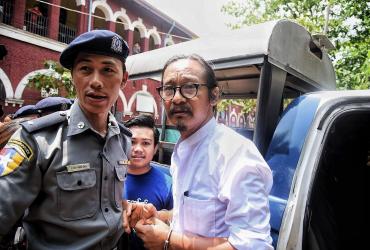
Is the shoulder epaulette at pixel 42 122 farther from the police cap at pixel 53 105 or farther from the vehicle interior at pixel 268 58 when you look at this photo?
the vehicle interior at pixel 268 58

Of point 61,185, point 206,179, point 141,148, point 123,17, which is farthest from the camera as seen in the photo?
point 123,17

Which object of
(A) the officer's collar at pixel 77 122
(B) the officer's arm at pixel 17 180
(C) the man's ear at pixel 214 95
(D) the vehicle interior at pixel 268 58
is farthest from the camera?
(D) the vehicle interior at pixel 268 58

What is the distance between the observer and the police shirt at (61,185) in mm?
1221

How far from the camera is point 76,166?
1395 mm

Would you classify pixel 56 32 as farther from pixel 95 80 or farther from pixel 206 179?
pixel 206 179

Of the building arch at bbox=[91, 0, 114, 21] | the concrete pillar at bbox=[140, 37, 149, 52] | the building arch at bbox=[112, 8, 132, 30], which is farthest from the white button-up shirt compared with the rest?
the concrete pillar at bbox=[140, 37, 149, 52]

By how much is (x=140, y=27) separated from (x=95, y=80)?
14963 mm

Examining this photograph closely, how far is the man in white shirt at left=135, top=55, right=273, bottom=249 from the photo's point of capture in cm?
126

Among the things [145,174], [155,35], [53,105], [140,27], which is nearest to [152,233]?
[145,174]

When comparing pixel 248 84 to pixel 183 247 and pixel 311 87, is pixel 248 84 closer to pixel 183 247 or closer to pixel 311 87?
pixel 311 87

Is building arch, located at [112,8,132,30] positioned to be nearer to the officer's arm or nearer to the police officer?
the police officer

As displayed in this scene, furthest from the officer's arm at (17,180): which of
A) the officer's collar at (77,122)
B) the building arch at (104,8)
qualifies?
the building arch at (104,8)

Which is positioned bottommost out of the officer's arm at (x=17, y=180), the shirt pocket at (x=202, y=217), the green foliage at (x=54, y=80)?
the shirt pocket at (x=202, y=217)

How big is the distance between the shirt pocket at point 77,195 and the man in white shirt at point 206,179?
27 centimetres
